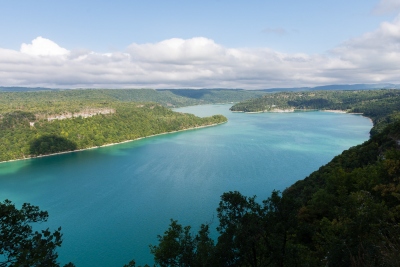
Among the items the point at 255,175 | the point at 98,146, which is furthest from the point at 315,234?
the point at 98,146

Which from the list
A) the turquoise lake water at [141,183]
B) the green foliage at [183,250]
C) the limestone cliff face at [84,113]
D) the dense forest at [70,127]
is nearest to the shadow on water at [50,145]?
the dense forest at [70,127]

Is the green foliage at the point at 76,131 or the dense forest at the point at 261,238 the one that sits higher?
the dense forest at the point at 261,238

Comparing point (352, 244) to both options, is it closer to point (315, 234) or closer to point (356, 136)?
point (315, 234)

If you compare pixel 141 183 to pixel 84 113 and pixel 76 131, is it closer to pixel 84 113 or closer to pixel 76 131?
pixel 76 131

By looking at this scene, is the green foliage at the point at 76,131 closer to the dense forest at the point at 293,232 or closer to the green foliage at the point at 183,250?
the dense forest at the point at 293,232

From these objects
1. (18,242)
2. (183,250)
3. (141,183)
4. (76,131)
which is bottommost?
(141,183)

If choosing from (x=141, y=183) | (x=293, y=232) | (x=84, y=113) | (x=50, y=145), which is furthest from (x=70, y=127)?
(x=293, y=232)
